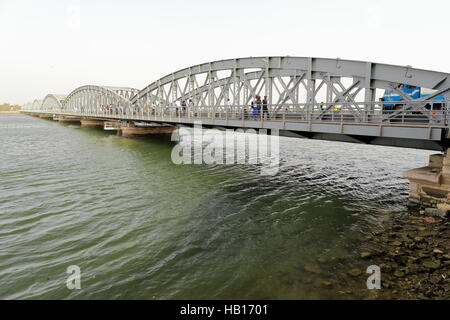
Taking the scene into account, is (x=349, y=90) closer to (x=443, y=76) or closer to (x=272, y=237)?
(x=443, y=76)

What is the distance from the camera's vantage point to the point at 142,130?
1906 inches

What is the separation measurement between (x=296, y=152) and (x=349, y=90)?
14540 mm

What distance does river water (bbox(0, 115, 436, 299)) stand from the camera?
7.07 m

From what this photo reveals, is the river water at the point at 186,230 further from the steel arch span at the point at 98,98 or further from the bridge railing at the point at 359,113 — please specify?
the steel arch span at the point at 98,98

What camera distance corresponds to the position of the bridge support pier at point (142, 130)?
4809 centimetres

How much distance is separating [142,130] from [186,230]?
41180 mm

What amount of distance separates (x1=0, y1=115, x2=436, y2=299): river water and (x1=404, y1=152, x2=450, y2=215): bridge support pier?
883 mm

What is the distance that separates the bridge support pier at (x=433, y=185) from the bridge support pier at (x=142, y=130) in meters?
41.9

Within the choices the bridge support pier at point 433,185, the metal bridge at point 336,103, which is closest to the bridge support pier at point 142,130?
the metal bridge at point 336,103

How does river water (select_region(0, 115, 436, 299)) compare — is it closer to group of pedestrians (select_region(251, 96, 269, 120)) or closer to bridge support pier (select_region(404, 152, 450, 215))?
bridge support pier (select_region(404, 152, 450, 215))

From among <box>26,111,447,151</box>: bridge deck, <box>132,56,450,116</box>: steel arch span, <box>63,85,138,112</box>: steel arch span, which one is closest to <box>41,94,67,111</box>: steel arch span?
<box>63,85,138,112</box>: steel arch span

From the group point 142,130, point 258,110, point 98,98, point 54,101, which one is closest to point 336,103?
point 258,110

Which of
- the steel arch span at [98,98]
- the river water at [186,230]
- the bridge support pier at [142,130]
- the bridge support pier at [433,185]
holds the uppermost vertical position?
the steel arch span at [98,98]
